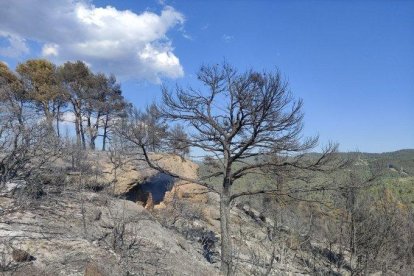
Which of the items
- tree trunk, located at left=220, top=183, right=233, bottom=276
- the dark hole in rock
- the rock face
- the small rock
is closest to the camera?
the small rock

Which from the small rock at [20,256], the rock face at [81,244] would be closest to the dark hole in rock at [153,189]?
the rock face at [81,244]

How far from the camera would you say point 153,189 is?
26281 mm

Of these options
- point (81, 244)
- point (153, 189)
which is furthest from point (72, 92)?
point (81, 244)

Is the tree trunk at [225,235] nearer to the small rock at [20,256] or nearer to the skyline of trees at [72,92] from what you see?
the small rock at [20,256]

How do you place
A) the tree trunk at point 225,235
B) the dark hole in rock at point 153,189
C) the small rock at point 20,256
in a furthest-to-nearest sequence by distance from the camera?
1. the dark hole in rock at point 153,189
2. the tree trunk at point 225,235
3. the small rock at point 20,256

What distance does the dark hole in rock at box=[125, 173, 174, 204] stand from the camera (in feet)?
78.1

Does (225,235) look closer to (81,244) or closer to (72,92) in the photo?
(81,244)

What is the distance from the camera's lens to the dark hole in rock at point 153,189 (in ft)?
78.1

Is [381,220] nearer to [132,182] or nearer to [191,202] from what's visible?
[191,202]

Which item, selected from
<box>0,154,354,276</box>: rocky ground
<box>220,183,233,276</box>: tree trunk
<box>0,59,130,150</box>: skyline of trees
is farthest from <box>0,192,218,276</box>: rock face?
<box>0,59,130,150</box>: skyline of trees

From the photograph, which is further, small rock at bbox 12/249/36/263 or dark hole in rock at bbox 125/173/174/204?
dark hole in rock at bbox 125/173/174/204

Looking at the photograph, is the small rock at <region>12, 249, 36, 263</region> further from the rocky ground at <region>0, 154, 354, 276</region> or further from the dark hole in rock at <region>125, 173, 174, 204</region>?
the dark hole in rock at <region>125, 173, 174, 204</region>

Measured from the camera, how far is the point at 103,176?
2208cm

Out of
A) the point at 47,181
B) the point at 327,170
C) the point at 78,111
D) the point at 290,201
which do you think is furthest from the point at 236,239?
the point at 78,111
